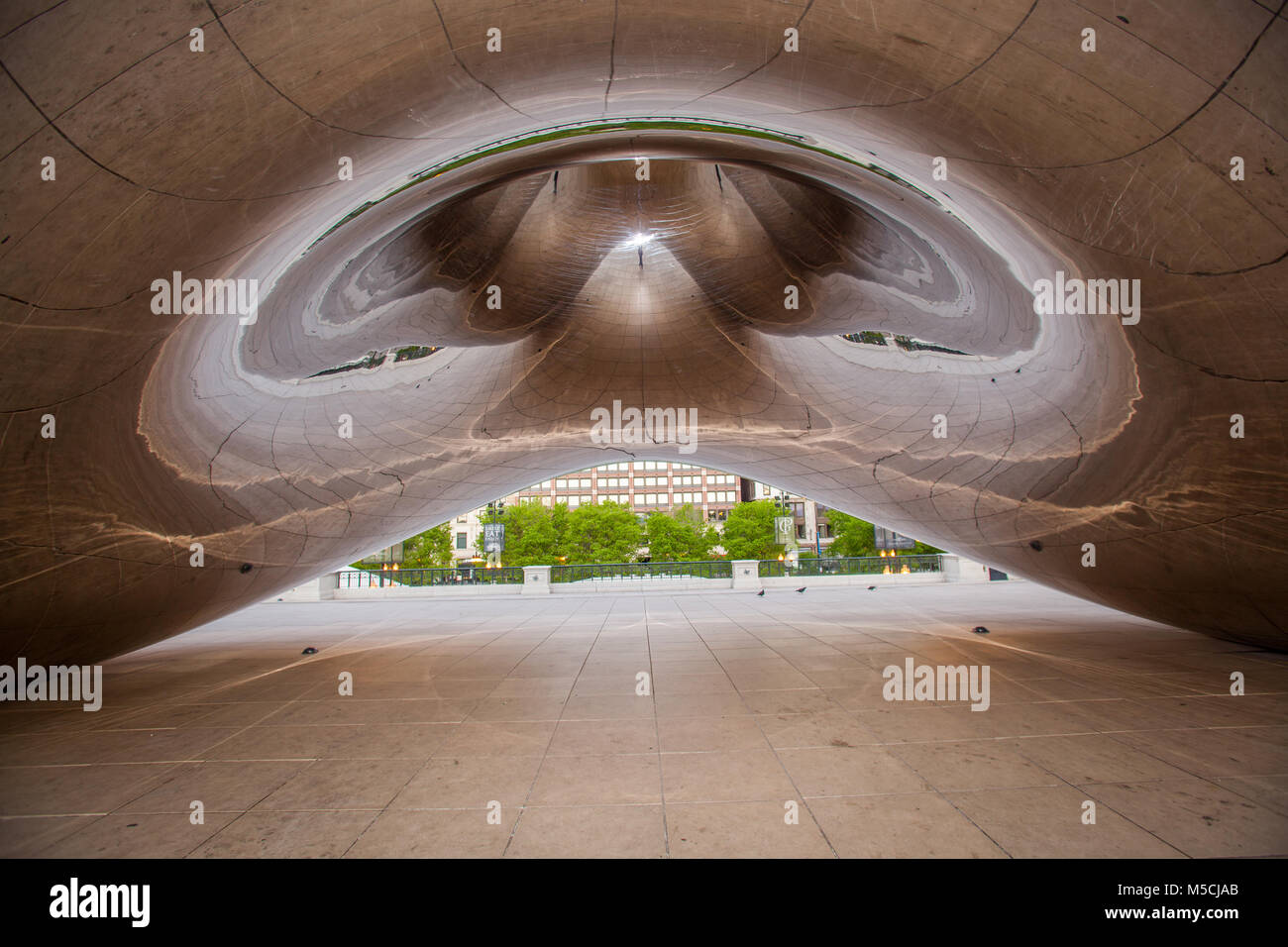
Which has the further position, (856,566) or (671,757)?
(856,566)

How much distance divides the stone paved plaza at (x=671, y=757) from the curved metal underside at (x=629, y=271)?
71.0 inches

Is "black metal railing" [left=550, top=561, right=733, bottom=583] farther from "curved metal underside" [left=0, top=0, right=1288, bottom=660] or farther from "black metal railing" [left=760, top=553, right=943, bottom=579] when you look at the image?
"curved metal underside" [left=0, top=0, right=1288, bottom=660]

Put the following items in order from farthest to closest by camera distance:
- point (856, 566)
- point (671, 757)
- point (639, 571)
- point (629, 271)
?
point (639, 571) → point (856, 566) → point (629, 271) → point (671, 757)

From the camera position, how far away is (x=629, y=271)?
A: 10086 mm

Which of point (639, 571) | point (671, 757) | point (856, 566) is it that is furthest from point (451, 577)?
point (671, 757)

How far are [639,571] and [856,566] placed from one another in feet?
35.4

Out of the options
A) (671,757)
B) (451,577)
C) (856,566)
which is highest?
(671,757)

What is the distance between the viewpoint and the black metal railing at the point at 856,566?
29.5m

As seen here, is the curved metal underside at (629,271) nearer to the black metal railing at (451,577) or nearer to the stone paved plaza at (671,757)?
the stone paved plaza at (671,757)

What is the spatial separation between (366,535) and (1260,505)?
13.7 metres

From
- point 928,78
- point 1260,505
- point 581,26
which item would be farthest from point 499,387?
point 1260,505

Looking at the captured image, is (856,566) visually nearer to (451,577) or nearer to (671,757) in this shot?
(451,577)

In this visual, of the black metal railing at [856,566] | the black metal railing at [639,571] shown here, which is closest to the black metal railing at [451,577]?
the black metal railing at [639,571]

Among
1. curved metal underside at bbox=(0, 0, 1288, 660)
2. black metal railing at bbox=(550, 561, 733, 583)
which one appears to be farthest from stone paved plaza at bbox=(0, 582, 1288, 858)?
black metal railing at bbox=(550, 561, 733, 583)
